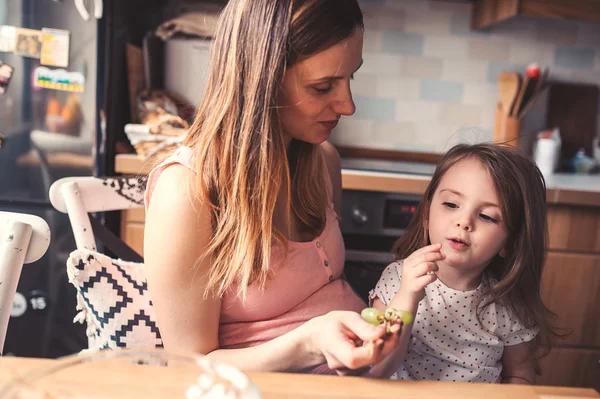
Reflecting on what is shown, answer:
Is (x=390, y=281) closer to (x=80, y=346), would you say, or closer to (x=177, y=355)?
(x=177, y=355)

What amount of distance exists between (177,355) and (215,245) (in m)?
0.37

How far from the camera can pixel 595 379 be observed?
1.93m

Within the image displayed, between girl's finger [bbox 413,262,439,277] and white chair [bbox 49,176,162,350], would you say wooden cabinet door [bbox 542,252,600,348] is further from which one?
white chair [bbox 49,176,162,350]

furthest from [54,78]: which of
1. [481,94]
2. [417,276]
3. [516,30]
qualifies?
[516,30]

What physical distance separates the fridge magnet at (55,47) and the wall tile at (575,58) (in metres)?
1.90

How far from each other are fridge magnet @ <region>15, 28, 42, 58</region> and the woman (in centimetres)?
108

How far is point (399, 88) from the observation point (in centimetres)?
231

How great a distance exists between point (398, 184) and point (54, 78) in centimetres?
115

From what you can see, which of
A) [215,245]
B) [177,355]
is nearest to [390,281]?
[215,245]

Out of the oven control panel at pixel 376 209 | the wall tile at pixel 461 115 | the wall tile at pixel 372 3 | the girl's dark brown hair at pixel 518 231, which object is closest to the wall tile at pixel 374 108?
the wall tile at pixel 461 115

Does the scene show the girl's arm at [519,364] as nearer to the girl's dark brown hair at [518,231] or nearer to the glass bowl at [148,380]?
the girl's dark brown hair at [518,231]

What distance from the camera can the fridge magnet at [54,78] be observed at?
1.75 meters

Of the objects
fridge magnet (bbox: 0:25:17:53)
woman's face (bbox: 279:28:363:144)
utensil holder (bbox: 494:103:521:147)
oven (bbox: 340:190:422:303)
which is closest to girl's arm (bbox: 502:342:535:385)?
woman's face (bbox: 279:28:363:144)

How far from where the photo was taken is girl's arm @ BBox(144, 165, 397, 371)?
803 mm
